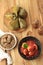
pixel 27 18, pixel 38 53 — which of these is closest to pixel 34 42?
pixel 38 53

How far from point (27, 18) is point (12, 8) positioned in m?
0.12

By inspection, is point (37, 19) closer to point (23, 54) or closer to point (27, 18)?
point (27, 18)

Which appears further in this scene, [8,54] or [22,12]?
[22,12]

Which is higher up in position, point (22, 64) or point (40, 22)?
point (40, 22)

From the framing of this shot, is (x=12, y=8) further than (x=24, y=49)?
Yes

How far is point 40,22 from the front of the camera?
1.19 m

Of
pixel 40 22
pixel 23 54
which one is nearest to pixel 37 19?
pixel 40 22

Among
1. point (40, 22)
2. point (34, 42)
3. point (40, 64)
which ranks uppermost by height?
point (40, 22)

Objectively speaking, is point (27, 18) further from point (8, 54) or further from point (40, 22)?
point (8, 54)

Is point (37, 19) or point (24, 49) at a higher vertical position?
point (37, 19)

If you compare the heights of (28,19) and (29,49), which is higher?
(28,19)

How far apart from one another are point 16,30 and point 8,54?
164 millimetres

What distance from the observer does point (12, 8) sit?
1.24m

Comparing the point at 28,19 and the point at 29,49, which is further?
the point at 28,19
